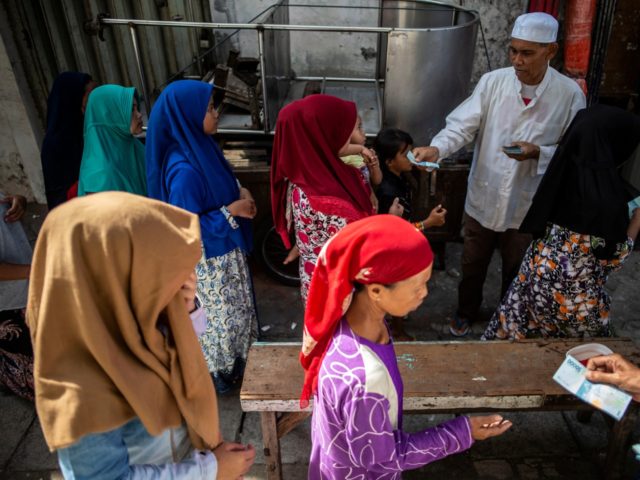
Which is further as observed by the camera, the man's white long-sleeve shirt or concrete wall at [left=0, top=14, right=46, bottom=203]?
concrete wall at [left=0, top=14, right=46, bottom=203]

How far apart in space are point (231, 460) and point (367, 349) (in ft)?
1.79

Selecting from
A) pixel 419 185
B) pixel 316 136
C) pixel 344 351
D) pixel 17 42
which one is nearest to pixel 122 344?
pixel 344 351

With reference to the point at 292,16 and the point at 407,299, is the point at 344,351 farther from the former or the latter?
the point at 292,16

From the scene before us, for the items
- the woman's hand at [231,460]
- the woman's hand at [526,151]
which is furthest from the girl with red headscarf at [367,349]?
the woman's hand at [526,151]

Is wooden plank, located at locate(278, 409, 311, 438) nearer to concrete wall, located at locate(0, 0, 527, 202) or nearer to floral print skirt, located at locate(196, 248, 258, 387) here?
floral print skirt, located at locate(196, 248, 258, 387)

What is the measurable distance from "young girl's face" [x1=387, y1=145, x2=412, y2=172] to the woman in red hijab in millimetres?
429

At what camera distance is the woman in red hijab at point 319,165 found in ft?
8.20

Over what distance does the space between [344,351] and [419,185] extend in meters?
2.61

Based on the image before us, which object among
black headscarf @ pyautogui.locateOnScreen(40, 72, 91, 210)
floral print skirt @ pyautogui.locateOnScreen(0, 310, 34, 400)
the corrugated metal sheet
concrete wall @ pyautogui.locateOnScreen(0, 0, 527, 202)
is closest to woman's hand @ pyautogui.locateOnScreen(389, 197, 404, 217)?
black headscarf @ pyautogui.locateOnScreen(40, 72, 91, 210)

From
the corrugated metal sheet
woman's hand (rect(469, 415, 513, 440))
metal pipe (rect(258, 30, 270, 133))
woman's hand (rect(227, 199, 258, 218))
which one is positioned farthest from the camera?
the corrugated metal sheet

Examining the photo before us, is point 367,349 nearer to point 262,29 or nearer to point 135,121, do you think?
point 135,121

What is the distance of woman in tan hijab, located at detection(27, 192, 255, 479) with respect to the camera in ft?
3.53

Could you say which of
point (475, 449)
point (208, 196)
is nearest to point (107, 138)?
point (208, 196)

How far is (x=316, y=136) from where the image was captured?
2494mm
